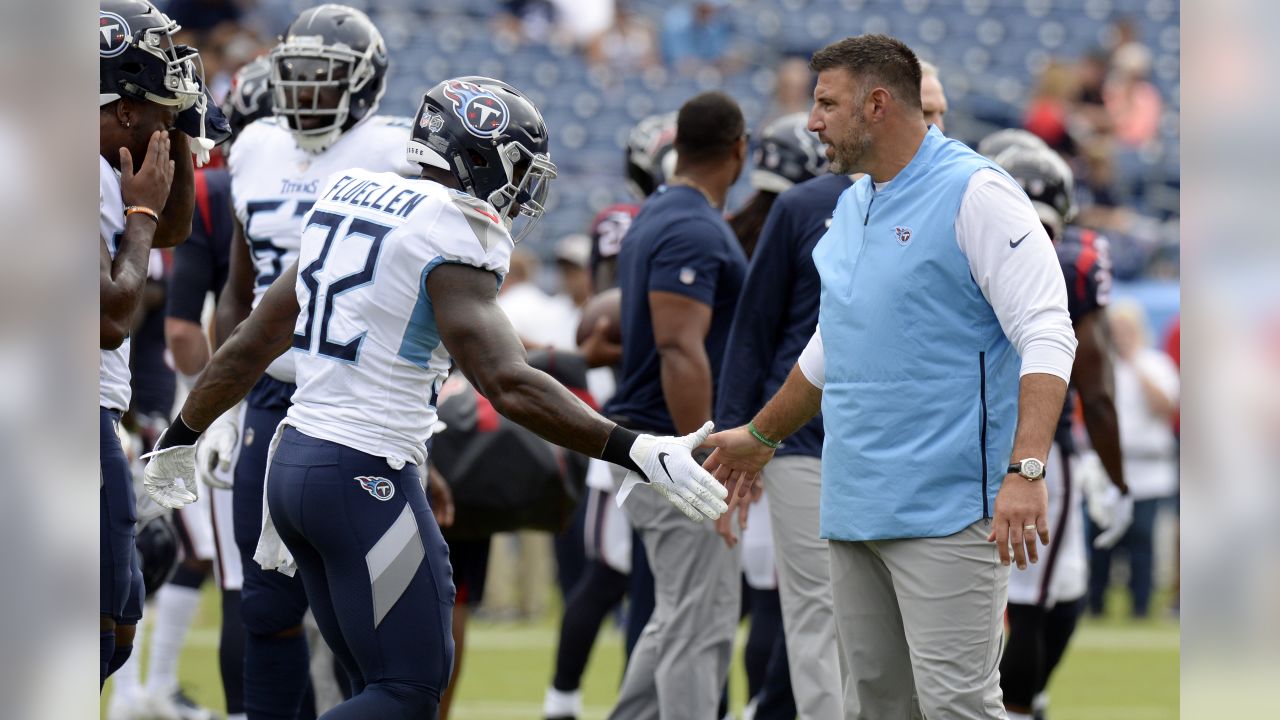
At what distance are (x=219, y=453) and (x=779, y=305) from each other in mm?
1931

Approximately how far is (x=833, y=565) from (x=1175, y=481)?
927 centimetres

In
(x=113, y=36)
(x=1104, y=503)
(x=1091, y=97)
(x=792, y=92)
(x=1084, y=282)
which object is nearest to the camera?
(x=113, y=36)

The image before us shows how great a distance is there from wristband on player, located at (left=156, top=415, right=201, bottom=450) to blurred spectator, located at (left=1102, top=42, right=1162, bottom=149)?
14189 mm

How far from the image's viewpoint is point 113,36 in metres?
3.99

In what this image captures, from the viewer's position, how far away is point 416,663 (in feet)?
12.0

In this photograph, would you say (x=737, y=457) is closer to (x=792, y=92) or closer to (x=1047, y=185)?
(x=1047, y=185)

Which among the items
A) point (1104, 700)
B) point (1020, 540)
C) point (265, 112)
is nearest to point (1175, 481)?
point (1104, 700)

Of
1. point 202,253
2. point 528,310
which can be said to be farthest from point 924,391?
point 528,310

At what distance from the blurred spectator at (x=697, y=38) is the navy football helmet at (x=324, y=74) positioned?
12.4 metres

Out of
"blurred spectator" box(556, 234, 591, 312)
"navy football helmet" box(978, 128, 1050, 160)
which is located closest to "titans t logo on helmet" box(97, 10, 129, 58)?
"navy football helmet" box(978, 128, 1050, 160)

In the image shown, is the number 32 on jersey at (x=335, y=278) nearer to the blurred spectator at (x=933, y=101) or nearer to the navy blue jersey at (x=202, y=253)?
the navy blue jersey at (x=202, y=253)

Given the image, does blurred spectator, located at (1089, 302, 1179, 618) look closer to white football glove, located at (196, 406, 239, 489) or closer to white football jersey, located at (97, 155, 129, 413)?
white football glove, located at (196, 406, 239, 489)

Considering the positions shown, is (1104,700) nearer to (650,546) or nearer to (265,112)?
(650,546)
